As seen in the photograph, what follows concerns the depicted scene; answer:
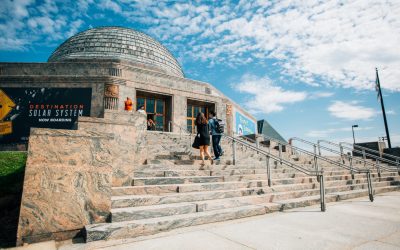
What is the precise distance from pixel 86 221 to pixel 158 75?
10832mm

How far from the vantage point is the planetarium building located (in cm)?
1054

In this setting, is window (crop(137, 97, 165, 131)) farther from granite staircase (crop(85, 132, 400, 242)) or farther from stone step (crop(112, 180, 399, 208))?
stone step (crop(112, 180, 399, 208))

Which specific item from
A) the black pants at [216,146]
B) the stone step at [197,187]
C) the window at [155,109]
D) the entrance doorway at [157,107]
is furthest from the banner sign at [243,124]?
the stone step at [197,187]

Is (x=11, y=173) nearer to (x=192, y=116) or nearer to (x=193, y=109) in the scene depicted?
(x=192, y=116)

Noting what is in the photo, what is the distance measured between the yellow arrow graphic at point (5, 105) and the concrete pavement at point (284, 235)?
36.0 feet

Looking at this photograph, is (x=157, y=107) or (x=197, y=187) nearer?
(x=197, y=187)

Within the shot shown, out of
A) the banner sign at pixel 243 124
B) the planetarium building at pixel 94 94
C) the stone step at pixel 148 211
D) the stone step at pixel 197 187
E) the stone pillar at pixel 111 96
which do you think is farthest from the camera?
the banner sign at pixel 243 124

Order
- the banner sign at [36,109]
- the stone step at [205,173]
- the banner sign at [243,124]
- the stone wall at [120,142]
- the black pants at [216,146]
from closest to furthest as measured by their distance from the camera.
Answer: the stone wall at [120,142] < the stone step at [205,173] < the black pants at [216,146] < the banner sign at [36,109] < the banner sign at [243,124]

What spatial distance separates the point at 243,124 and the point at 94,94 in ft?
34.0

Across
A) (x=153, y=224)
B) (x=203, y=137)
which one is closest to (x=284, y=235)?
(x=153, y=224)

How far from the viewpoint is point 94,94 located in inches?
436

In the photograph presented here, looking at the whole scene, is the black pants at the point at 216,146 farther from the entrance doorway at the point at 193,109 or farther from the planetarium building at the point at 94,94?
the entrance doorway at the point at 193,109

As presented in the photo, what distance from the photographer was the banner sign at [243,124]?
15.8 meters

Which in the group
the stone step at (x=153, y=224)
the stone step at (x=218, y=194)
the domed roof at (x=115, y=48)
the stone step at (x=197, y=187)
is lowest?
the stone step at (x=153, y=224)
